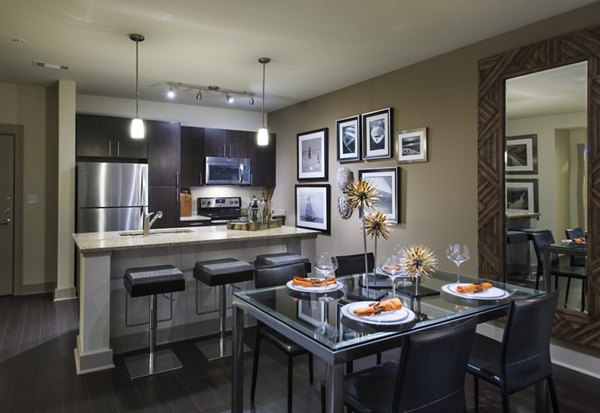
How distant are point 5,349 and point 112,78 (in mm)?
2874

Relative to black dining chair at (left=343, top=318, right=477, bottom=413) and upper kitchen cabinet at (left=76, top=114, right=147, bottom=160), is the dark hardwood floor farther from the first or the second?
upper kitchen cabinet at (left=76, top=114, right=147, bottom=160)

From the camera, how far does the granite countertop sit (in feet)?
9.69

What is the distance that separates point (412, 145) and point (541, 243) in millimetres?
1447

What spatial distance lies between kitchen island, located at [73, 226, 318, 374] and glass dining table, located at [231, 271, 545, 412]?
1351mm

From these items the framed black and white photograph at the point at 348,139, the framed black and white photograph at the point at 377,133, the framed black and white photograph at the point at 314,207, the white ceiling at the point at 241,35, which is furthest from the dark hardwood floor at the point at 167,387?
the white ceiling at the point at 241,35

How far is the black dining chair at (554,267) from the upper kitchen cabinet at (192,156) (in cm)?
429

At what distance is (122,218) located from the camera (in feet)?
16.2

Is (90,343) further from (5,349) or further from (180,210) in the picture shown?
(180,210)

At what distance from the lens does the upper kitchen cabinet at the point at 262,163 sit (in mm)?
6191

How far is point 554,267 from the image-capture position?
302cm

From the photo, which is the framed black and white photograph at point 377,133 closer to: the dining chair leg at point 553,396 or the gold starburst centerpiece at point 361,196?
the gold starburst centerpiece at point 361,196

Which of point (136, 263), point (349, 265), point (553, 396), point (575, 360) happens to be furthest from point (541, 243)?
point (136, 263)

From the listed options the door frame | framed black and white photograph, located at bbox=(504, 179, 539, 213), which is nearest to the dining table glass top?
framed black and white photograph, located at bbox=(504, 179, 539, 213)

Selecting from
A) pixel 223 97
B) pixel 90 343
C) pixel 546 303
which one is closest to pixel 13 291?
pixel 90 343
